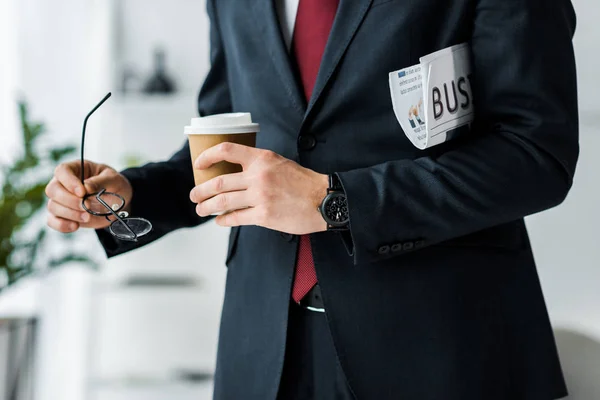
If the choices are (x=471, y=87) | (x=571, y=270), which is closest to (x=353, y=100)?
(x=471, y=87)

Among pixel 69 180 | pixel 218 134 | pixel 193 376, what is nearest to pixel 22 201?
pixel 193 376

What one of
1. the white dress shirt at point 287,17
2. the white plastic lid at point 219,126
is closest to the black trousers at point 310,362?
the white plastic lid at point 219,126

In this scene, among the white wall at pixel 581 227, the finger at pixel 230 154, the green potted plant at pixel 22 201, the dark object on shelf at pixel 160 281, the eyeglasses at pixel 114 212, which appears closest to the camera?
the finger at pixel 230 154

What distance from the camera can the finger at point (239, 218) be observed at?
95 centimetres

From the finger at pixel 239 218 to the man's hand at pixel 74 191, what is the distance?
27 centimetres

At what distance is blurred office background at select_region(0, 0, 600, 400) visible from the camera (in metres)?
2.98

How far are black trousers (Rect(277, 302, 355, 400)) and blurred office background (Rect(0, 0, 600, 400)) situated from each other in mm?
1875

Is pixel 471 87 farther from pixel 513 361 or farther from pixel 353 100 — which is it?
pixel 513 361

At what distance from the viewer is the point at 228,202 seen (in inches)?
37.4

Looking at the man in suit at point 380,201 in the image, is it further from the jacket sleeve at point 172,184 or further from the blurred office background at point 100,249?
the blurred office background at point 100,249

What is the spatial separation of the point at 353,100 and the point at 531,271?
1.28 ft

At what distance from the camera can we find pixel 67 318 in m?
3.02

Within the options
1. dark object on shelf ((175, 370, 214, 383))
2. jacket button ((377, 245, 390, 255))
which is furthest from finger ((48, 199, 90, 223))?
dark object on shelf ((175, 370, 214, 383))

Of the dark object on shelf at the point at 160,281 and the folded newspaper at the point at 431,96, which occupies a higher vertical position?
the folded newspaper at the point at 431,96
